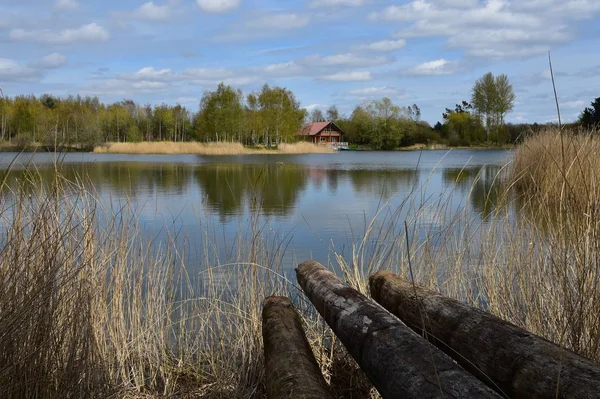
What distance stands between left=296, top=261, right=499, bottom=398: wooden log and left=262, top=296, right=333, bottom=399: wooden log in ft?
0.60

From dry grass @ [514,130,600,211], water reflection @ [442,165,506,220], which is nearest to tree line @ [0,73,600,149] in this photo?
water reflection @ [442,165,506,220]

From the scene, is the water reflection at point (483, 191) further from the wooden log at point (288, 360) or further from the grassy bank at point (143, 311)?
the wooden log at point (288, 360)

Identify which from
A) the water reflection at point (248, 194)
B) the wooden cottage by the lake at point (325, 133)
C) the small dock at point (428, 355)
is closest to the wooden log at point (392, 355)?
the small dock at point (428, 355)

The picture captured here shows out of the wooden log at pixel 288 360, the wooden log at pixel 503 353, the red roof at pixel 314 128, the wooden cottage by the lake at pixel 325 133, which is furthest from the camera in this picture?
the wooden cottage by the lake at pixel 325 133

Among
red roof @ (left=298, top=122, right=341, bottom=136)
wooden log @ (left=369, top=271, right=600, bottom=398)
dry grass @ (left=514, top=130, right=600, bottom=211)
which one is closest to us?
wooden log @ (left=369, top=271, right=600, bottom=398)

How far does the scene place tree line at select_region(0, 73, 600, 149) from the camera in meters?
50.2

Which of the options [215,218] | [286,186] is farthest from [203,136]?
[215,218]

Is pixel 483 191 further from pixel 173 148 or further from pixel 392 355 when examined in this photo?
pixel 173 148

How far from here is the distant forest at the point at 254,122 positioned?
4978 cm

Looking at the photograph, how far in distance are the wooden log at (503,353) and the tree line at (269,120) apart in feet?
135

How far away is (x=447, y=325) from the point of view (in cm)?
240

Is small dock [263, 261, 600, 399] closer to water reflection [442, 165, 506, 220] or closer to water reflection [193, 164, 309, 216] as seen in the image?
water reflection [442, 165, 506, 220]

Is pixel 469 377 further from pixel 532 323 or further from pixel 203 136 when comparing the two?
pixel 203 136

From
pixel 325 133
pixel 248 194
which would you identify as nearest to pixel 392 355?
pixel 248 194
